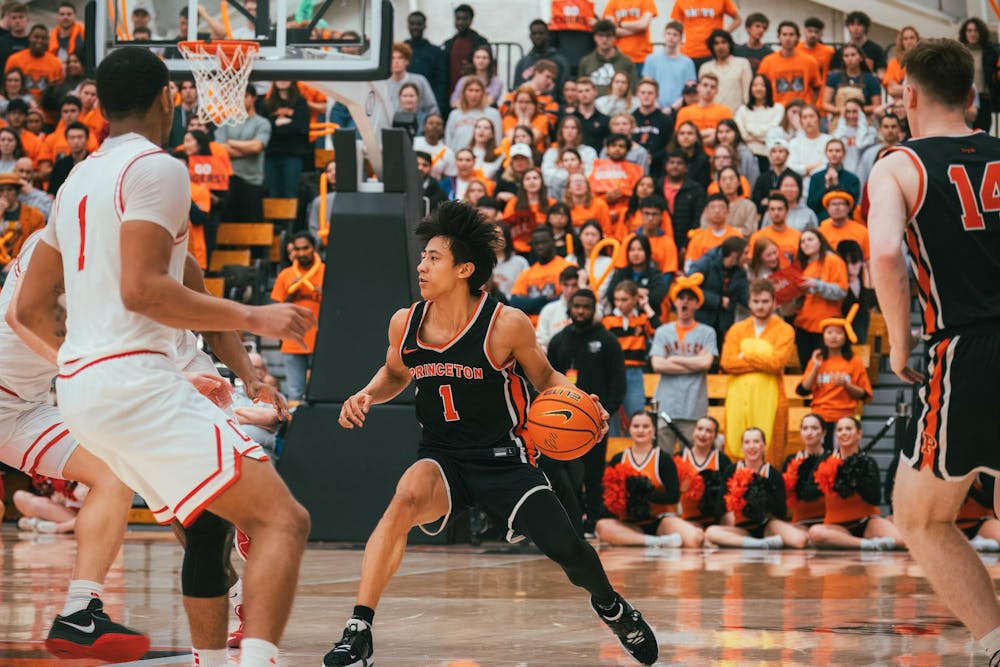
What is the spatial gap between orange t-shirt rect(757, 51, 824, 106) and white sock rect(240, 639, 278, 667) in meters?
15.1

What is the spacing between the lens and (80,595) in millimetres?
5641

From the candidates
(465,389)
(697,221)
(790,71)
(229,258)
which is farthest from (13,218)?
(465,389)

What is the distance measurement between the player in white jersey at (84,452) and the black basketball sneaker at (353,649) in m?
0.49

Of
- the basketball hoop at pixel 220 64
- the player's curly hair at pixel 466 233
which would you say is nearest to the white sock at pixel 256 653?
the player's curly hair at pixel 466 233

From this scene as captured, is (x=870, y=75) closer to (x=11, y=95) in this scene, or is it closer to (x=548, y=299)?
(x=548, y=299)

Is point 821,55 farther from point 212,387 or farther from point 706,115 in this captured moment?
point 212,387

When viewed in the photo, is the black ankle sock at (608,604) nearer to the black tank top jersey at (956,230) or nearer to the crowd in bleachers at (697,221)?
the black tank top jersey at (956,230)

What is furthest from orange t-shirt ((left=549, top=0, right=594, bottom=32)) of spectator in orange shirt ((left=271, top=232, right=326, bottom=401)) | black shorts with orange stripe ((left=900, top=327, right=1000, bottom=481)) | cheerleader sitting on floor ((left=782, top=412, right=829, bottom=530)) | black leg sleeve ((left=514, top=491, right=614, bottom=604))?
black shorts with orange stripe ((left=900, top=327, right=1000, bottom=481))

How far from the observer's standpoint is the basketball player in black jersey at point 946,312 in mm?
4594

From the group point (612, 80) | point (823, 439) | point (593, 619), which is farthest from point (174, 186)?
Answer: point (612, 80)

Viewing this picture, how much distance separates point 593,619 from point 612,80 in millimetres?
12076

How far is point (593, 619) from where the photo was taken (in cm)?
724

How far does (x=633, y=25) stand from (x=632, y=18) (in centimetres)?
18

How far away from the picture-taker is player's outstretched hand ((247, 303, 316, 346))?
13.7 ft
